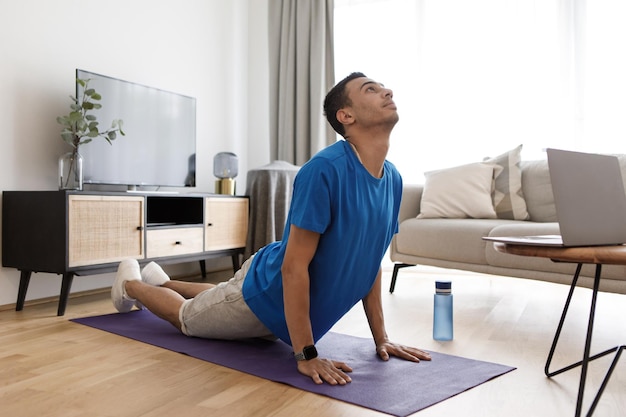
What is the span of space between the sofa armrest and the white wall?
1476 millimetres

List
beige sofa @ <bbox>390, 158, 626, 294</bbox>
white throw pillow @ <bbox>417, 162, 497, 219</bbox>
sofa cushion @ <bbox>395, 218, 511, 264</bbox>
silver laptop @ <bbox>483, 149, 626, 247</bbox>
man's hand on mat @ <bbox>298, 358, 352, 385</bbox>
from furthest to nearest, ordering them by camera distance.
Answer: white throw pillow @ <bbox>417, 162, 497, 219</bbox>
sofa cushion @ <bbox>395, 218, 511, 264</bbox>
beige sofa @ <bbox>390, 158, 626, 294</bbox>
man's hand on mat @ <bbox>298, 358, 352, 385</bbox>
silver laptop @ <bbox>483, 149, 626, 247</bbox>

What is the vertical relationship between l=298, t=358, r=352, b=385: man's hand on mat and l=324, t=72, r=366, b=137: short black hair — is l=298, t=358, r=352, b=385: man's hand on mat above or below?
below

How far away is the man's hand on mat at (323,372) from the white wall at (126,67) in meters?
1.90

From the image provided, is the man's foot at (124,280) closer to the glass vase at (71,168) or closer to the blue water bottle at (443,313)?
the glass vase at (71,168)

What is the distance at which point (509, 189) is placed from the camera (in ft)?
11.2

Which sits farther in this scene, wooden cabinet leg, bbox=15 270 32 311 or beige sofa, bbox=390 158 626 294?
wooden cabinet leg, bbox=15 270 32 311

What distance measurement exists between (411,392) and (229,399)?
19.0 inches

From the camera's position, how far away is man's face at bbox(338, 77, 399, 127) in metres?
1.71

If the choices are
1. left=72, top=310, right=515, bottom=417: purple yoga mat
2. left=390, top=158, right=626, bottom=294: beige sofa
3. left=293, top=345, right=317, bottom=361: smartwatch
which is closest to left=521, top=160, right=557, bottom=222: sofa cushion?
left=390, top=158, right=626, bottom=294: beige sofa

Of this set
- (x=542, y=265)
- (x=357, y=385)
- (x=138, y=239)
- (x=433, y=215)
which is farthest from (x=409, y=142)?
(x=357, y=385)

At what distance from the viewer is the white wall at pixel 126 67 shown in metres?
2.93

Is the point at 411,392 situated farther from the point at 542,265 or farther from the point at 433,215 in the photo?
the point at 433,215

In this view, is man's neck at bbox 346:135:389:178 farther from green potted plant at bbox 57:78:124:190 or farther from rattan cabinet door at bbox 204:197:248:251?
rattan cabinet door at bbox 204:197:248:251

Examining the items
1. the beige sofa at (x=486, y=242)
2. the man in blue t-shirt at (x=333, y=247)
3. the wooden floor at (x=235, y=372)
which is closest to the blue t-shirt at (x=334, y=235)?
the man in blue t-shirt at (x=333, y=247)
